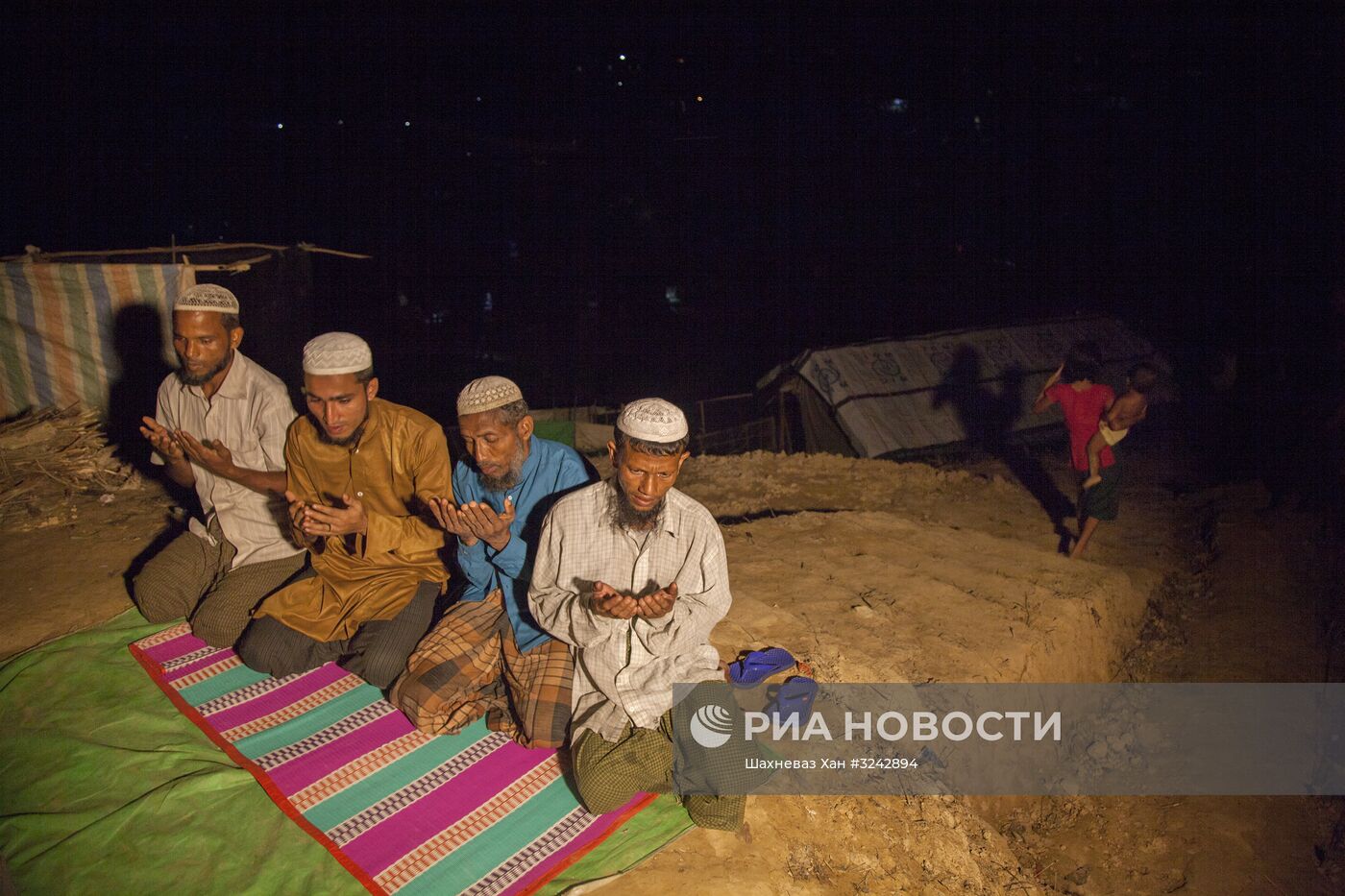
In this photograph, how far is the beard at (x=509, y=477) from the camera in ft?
11.6

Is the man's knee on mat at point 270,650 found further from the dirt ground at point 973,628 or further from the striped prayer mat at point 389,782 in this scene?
the dirt ground at point 973,628

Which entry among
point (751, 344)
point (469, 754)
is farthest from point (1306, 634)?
point (751, 344)

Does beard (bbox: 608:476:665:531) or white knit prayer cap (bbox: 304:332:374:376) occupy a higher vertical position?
white knit prayer cap (bbox: 304:332:374:376)

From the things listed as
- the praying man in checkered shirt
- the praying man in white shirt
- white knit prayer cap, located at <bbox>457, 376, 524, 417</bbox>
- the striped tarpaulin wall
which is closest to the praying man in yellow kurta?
the praying man in white shirt

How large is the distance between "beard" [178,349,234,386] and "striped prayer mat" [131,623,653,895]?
1398mm

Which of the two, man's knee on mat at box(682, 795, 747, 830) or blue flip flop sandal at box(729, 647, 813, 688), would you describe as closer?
man's knee on mat at box(682, 795, 747, 830)

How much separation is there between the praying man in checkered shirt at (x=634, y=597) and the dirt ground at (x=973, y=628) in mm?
340

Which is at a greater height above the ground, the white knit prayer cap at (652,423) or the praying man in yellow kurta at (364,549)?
the white knit prayer cap at (652,423)

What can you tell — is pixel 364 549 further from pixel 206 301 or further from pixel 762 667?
pixel 762 667

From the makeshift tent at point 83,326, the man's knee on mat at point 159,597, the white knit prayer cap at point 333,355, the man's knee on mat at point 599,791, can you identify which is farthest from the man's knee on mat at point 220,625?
the makeshift tent at point 83,326

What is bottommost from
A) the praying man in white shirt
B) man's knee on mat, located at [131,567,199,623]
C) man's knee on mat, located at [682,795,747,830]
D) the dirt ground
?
the dirt ground

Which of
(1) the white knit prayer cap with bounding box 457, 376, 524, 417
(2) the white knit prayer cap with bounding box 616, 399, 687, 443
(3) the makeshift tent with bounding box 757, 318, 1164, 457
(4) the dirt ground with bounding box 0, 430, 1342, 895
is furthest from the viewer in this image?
(3) the makeshift tent with bounding box 757, 318, 1164, 457

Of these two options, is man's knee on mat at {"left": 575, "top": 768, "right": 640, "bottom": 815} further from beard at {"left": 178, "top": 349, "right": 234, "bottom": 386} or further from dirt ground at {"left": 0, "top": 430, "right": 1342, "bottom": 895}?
beard at {"left": 178, "top": 349, "right": 234, "bottom": 386}

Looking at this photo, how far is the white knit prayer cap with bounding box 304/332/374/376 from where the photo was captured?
3.50 meters
